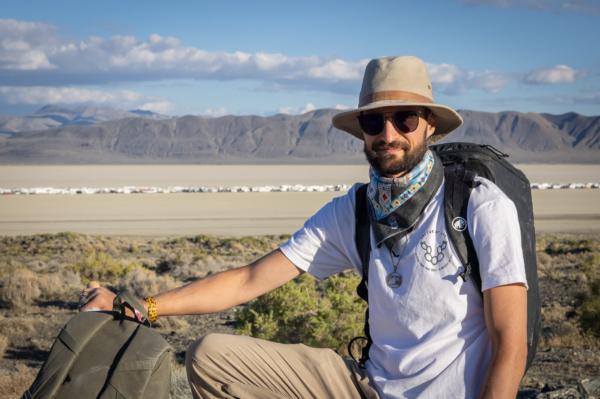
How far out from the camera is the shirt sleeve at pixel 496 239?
269 centimetres

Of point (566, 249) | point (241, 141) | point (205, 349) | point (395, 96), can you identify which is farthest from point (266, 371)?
point (241, 141)

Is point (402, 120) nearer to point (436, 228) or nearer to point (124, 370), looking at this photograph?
point (436, 228)

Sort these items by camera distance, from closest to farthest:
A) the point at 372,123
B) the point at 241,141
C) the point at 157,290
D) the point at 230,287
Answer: the point at 372,123
the point at 230,287
the point at 157,290
the point at 241,141

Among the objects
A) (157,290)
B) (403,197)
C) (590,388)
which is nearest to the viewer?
(403,197)

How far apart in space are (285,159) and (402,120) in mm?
155543

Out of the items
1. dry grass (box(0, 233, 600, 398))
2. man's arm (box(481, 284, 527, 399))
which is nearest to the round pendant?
man's arm (box(481, 284, 527, 399))

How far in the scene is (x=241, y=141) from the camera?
591 feet

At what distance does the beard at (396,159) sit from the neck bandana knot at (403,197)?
0.02 m

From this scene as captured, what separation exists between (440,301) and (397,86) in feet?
2.95

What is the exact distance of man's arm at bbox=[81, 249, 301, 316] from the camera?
3293 millimetres

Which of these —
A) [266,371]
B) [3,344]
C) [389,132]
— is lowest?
[3,344]

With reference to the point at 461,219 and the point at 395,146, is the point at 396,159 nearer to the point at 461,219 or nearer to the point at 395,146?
the point at 395,146

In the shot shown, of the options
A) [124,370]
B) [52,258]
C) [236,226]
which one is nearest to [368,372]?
[124,370]

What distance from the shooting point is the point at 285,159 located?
158m
